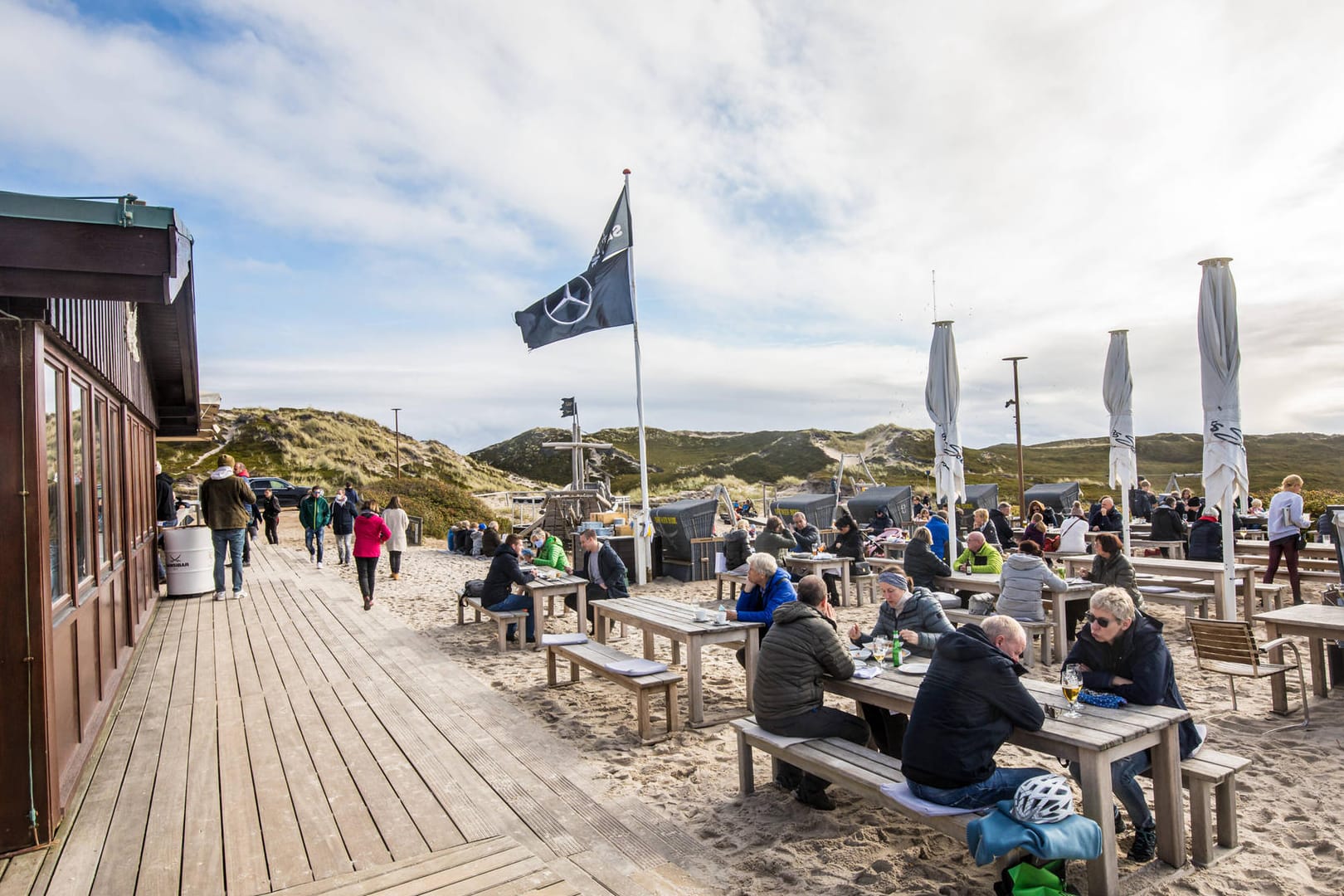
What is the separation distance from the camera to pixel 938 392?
33.6 feet

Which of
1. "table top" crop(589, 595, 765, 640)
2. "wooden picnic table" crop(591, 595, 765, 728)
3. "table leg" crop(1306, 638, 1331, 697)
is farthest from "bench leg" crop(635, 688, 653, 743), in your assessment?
"table leg" crop(1306, 638, 1331, 697)

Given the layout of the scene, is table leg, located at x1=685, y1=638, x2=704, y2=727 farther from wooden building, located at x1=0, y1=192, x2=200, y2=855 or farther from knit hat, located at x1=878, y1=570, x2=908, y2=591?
wooden building, located at x1=0, y1=192, x2=200, y2=855

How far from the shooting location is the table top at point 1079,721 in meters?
3.27

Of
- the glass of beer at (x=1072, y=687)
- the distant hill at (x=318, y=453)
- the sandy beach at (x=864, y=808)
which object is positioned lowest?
the sandy beach at (x=864, y=808)

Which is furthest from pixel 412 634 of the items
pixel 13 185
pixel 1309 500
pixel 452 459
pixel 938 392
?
pixel 452 459

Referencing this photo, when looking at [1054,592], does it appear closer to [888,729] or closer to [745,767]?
[888,729]

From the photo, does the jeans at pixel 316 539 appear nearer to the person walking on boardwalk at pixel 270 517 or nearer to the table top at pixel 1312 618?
the person walking on boardwalk at pixel 270 517

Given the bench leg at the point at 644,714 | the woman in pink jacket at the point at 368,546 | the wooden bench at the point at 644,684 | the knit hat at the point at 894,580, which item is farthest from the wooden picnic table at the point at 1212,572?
the woman in pink jacket at the point at 368,546

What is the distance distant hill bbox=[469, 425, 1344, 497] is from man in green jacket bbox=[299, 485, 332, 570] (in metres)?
43.7

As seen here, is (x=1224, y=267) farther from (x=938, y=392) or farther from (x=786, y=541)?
(x=786, y=541)

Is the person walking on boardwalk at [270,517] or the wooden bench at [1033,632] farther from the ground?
the person walking on boardwalk at [270,517]

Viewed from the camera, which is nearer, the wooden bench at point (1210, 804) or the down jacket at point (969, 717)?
the down jacket at point (969, 717)

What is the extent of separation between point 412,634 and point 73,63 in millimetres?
6086

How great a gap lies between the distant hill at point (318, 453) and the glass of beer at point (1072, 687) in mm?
38135
